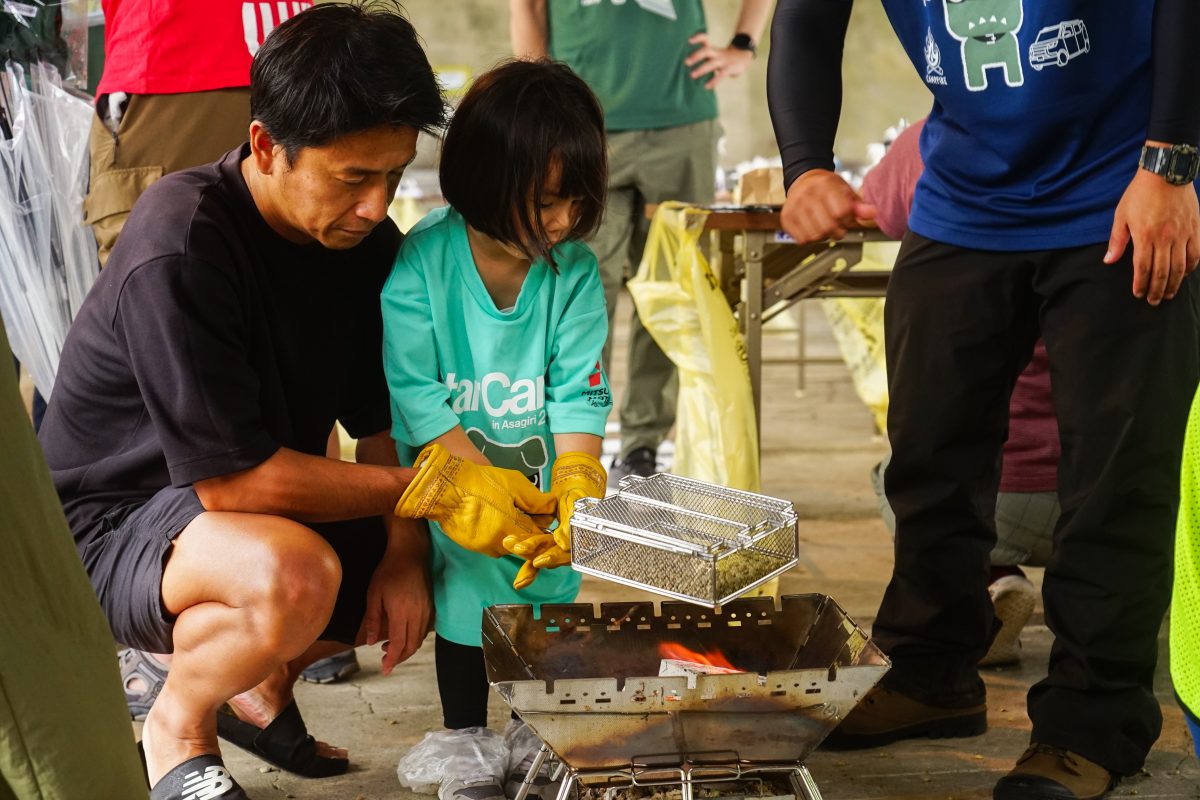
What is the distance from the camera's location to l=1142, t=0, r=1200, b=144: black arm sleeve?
60.2 inches

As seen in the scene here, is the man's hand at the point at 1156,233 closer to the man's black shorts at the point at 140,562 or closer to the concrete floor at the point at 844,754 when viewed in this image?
the concrete floor at the point at 844,754

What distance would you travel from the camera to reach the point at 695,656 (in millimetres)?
1587

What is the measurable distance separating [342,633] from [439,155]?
69cm

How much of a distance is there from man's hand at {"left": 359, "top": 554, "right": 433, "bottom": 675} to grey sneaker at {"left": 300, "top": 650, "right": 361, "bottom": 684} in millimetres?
472

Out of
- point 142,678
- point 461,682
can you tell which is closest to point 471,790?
point 461,682

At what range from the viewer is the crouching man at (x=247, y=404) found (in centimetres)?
154

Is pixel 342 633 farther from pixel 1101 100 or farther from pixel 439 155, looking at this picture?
pixel 1101 100

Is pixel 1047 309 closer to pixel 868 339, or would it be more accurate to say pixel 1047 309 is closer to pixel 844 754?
pixel 844 754

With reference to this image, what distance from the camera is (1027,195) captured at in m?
1.68

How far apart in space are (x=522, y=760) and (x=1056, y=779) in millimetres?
718

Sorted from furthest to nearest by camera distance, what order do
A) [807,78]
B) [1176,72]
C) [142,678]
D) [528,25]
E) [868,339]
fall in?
1. [868,339]
2. [528,25]
3. [142,678]
4. [807,78]
5. [1176,72]

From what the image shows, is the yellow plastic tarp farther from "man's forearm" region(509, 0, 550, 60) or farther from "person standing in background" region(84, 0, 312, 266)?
"person standing in background" region(84, 0, 312, 266)

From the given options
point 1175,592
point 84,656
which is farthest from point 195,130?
point 1175,592

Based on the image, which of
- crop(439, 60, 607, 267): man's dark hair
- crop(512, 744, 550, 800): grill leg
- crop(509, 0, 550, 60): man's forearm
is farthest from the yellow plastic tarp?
crop(512, 744, 550, 800): grill leg
